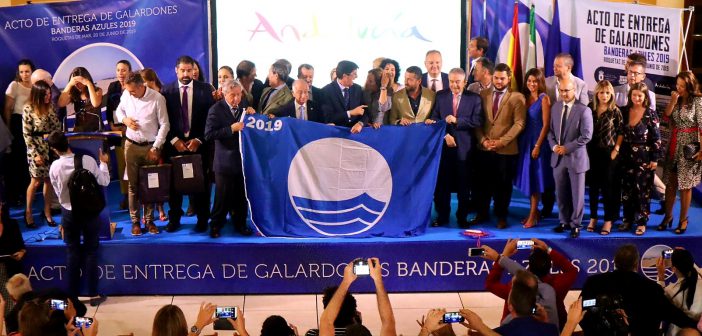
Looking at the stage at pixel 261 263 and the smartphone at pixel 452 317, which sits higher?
the smartphone at pixel 452 317

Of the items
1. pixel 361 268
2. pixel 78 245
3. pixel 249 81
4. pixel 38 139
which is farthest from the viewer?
pixel 249 81

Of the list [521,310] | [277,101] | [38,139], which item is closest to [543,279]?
[521,310]

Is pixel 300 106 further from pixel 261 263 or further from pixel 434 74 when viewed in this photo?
pixel 434 74

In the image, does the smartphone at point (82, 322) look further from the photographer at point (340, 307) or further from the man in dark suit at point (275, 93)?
the man in dark suit at point (275, 93)

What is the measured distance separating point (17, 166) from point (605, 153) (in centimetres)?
565

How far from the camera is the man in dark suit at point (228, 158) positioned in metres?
7.93

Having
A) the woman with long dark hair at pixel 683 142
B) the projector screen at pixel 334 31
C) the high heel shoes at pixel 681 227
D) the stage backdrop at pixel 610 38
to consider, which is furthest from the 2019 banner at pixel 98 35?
the high heel shoes at pixel 681 227

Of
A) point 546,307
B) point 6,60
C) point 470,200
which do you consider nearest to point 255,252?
point 470,200

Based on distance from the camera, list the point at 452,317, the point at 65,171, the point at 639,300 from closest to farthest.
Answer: the point at 452,317 < the point at 639,300 < the point at 65,171

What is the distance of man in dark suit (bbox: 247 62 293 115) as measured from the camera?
825cm

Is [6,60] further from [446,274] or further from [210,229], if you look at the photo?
[446,274]

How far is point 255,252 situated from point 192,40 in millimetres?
3187

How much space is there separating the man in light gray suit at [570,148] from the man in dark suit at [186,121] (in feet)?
9.73

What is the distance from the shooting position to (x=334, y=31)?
34.0 feet
